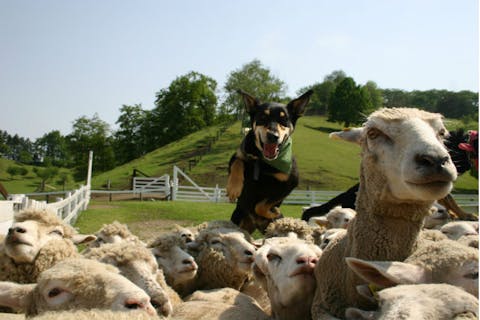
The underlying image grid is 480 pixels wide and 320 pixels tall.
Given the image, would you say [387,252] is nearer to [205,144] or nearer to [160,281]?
[160,281]

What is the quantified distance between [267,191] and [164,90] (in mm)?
81451

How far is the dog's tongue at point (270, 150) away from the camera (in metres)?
6.69

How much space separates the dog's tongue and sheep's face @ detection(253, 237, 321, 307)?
2.65 meters

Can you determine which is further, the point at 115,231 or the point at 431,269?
the point at 115,231

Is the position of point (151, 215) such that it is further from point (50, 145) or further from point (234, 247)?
point (50, 145)

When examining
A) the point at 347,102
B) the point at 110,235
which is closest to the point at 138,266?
the point at 110,235

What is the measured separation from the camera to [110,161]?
8344cm

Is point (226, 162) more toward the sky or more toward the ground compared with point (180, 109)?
more toward the ground

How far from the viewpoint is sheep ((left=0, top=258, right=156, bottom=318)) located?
119 inches

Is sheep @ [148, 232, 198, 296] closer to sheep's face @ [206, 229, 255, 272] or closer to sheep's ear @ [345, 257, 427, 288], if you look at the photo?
sheep's face @ [206, 229, 255, 272]

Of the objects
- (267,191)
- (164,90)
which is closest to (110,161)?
(164,90)

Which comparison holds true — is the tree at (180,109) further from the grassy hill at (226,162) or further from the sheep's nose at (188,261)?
the sheep's nose at (188,261)

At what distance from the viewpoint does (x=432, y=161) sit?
2877 millimetres

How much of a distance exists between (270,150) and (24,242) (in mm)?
3380
